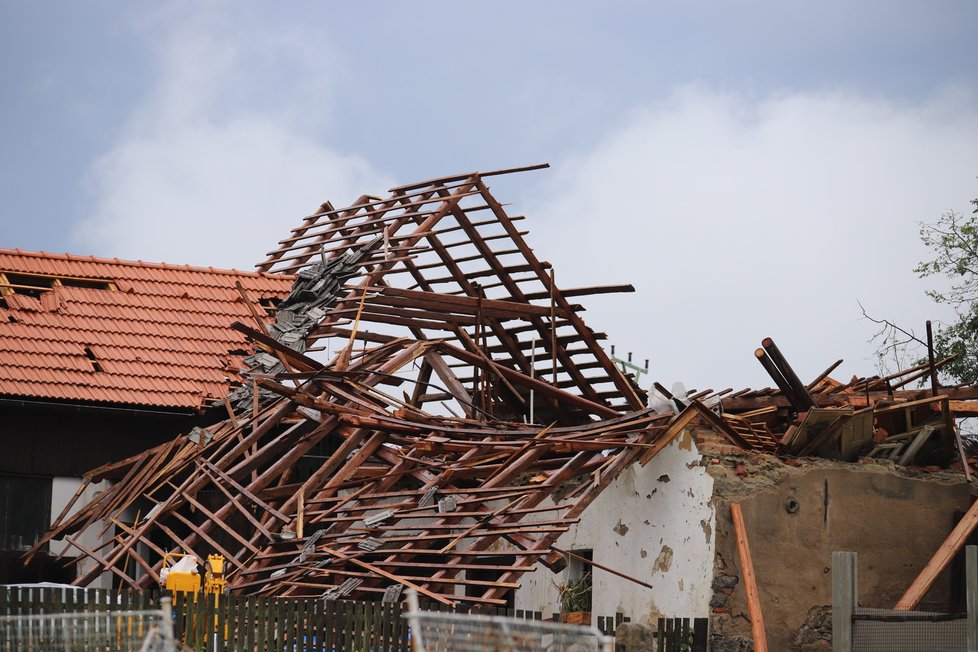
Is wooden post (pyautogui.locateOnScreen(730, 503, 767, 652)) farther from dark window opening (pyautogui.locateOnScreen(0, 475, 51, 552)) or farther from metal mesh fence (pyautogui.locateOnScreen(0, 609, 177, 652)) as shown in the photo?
dark window opening (pyautogui.locateOnScreen(0, 475, 51, 552))

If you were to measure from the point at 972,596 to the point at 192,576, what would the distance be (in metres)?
8.23

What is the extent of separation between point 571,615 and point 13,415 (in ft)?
27.2

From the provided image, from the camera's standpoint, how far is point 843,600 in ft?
36.1

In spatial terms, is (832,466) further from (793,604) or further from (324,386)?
(324,386)

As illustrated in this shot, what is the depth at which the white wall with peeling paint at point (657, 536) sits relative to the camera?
14.5 metres

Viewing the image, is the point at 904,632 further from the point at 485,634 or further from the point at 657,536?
the point at 485,634

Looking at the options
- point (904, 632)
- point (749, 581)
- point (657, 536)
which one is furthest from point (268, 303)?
point (904, 632)

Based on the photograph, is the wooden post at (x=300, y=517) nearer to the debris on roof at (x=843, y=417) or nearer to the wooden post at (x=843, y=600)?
the debris on roof at (x=843, y=417)

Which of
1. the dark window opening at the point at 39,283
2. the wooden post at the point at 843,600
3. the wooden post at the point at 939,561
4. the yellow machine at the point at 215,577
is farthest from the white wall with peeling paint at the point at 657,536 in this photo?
the dark window opening at the point at 39,283

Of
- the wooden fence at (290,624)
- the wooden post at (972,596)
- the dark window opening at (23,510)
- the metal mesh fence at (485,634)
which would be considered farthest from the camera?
the dark window opening at (23,510)

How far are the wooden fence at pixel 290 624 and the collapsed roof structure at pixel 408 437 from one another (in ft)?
2.49

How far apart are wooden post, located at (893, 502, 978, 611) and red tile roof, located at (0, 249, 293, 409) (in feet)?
31.6

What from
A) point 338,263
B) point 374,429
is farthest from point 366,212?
point 374,429

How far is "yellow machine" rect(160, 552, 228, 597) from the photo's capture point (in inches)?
560
